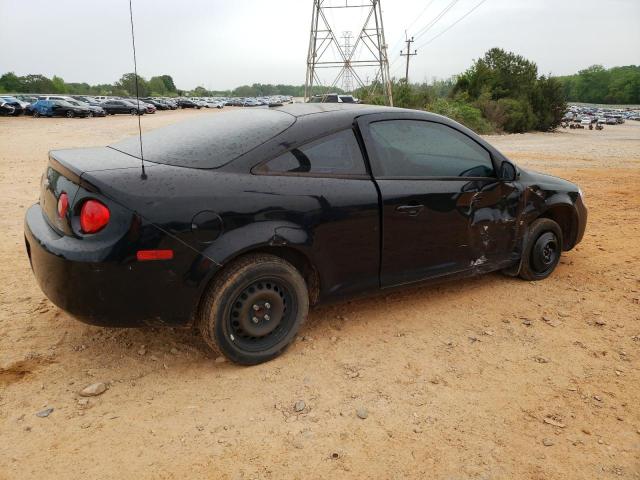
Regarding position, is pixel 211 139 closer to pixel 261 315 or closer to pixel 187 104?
pixel 261 315

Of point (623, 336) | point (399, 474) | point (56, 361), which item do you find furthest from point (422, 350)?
point (56, 361)

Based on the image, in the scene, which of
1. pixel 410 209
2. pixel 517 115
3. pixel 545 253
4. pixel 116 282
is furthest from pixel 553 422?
pixel 517 115

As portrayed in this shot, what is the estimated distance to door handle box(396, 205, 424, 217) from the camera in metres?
3.27

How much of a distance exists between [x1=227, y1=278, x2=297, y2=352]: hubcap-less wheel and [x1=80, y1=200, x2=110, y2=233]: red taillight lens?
0.83 metres

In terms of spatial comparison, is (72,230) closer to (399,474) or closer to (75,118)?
(399,474)

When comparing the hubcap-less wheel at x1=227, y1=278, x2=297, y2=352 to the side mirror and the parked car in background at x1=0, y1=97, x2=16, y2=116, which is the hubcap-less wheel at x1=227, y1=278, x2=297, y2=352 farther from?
the parked car in background at x1=0, y1=97, x2=16, y2=116

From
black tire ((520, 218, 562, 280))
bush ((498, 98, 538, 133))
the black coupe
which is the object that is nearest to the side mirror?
the black coupe

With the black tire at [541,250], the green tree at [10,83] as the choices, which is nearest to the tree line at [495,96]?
the black tire at [541,250]

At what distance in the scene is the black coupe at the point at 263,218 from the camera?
2547 mm

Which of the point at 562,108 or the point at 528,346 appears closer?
the point at 528,346

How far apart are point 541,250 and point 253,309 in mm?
2738

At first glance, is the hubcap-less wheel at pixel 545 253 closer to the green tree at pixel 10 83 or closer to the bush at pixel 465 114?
the bush at pixel 465 114

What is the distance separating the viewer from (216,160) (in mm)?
2830

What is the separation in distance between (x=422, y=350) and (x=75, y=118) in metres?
36.3
